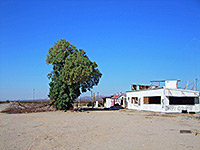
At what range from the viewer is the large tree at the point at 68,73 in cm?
3115

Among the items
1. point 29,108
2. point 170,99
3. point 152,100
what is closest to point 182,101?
point 170,99

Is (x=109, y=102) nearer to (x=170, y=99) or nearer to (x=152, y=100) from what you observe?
(x=152, y=100)

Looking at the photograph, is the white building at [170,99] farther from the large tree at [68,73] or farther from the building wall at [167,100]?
the large tree at [68,73]

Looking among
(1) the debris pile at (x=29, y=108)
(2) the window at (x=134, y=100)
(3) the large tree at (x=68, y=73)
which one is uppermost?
(3) the large tree at (x=68, y=73)

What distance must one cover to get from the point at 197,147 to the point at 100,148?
12.9ft

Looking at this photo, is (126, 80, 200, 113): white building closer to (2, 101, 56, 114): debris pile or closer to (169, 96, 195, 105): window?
(169, 96, 195, 105): window

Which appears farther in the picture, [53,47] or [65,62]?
[53,47]

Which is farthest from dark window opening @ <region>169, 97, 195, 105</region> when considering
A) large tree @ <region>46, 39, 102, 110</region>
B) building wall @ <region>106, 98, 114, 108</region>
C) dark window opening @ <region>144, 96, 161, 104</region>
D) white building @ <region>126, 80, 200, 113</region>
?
building wall @ <region>106, 98, 114, 108</region>

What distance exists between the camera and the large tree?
31.2m

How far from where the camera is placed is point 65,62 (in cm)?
3244

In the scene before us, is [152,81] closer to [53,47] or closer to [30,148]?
[53,47]

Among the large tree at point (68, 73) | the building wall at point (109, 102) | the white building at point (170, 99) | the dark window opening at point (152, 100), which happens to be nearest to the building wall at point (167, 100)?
the white building at point (170, 99)

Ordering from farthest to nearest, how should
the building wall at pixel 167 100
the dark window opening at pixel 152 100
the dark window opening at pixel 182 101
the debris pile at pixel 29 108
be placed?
the dark window opening at pixel 152 100
the debris pile at pixel 29 108
the dark window opening at pixel 182 101
the building wall at pixel 167 100

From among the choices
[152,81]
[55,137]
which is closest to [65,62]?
[152,81]
